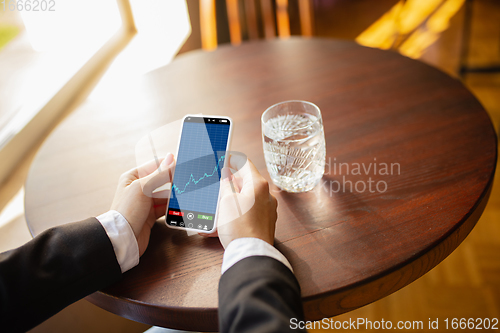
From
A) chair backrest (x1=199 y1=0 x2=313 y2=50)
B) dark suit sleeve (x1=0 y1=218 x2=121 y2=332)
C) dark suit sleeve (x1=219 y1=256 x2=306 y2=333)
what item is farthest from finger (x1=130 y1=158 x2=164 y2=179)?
chair backrest (x1=199 y1=0 x2=313 y2=50)

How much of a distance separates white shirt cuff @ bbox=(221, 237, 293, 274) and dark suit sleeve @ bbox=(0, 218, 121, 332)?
16 centimetres

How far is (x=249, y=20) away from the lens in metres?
2.60

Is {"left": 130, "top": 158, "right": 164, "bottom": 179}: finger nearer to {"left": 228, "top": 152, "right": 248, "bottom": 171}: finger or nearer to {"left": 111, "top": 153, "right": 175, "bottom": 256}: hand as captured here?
{"left": 111, "top": 153, "right": 175, "bottom": 256}: hand

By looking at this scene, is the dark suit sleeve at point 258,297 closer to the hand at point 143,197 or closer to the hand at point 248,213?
the hand at point 248,213

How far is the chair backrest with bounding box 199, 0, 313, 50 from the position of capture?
2.17m

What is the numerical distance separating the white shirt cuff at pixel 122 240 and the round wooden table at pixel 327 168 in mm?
19

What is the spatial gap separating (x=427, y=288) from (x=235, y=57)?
0.94 m

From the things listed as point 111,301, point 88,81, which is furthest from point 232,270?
point 88,81

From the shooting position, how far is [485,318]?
1.11 m

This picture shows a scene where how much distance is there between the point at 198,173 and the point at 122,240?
0.52ft
